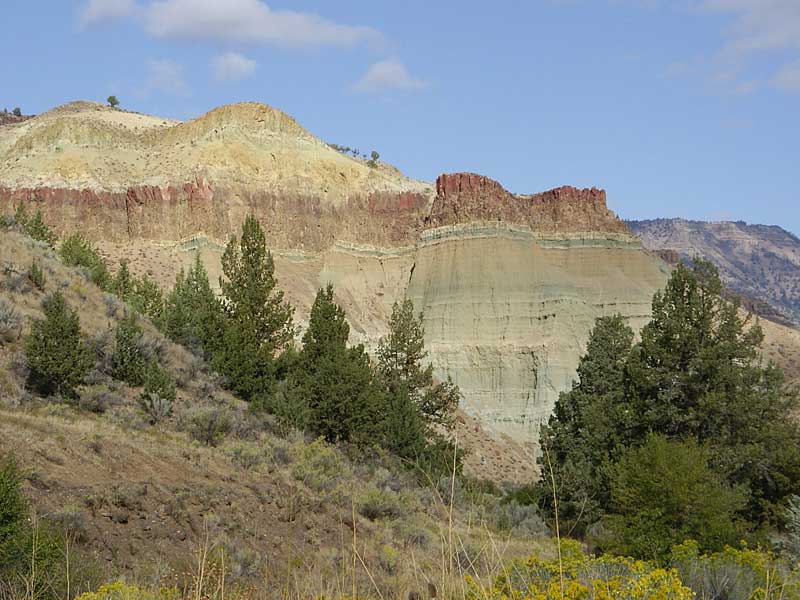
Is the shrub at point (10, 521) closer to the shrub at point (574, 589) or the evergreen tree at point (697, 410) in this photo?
the shrub at point (574, 589)

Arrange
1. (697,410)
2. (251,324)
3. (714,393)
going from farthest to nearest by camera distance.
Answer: (251,324) → (697,410) → (714,393)

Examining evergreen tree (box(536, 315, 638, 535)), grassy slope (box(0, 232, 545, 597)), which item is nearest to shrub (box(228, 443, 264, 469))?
grassy slope (box(0, 232, 545, 597))

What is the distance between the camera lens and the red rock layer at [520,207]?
93500 mm

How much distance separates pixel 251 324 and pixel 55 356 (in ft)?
50.4

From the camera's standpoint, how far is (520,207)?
98438 mm

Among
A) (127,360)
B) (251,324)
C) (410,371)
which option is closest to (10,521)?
(127,360)

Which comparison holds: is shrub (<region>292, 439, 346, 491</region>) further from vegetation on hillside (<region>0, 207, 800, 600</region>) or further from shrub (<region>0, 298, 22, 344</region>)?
shrub (<region>0, 298, 22, 344</region>)

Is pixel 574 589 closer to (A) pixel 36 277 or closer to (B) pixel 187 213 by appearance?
(A) pixel 36 277

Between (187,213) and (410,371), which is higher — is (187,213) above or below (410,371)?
above

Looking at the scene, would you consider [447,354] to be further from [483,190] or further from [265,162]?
[265,162]

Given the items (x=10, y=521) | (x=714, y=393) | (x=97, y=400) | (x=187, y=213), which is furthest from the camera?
(x=187, y=213)

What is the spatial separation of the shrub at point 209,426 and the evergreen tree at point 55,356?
10.2ft

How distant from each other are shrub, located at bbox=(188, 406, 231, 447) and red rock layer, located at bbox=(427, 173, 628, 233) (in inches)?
2791

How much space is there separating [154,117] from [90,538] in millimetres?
132320
